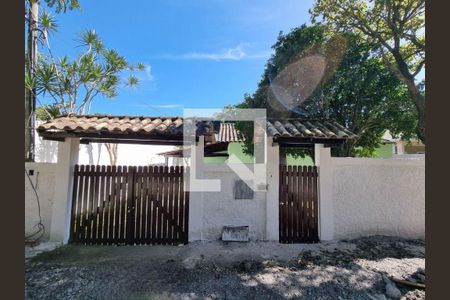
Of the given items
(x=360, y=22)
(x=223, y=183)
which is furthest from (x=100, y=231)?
(x=360, y=22)

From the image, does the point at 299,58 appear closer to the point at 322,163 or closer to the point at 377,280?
the point at 322,163

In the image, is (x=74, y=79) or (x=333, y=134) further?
(x=74, y=79)

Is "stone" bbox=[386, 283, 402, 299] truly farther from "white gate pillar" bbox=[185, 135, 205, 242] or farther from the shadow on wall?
the shadow on wall

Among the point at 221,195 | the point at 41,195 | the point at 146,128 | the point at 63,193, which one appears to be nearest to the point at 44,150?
the point at 41,195

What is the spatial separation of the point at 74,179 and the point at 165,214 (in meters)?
2.83

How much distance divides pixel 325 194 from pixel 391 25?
19.3ft

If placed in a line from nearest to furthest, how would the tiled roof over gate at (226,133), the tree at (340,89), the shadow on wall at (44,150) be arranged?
1. the tree at (340,89)
2. the shadow on wall at (44,150)
3. the tiled roof over gate at (226,133)

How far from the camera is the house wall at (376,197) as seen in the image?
25.3 feet

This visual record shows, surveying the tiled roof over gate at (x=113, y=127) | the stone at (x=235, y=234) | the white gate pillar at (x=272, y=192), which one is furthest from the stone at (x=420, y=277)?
the tiled roof over gate at (x=113, y=127)

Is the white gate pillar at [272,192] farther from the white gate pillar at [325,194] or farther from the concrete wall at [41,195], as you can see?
the concrete wall at [41,195]

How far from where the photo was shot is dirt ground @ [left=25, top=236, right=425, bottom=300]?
483cm

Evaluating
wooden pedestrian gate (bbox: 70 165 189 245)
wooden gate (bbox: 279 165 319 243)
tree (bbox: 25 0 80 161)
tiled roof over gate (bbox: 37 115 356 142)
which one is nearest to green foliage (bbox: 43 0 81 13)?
tree (bbox: 25 0 80 161)

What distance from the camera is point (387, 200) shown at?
7.82m

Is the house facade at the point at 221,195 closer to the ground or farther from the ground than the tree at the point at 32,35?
closer to the ground
